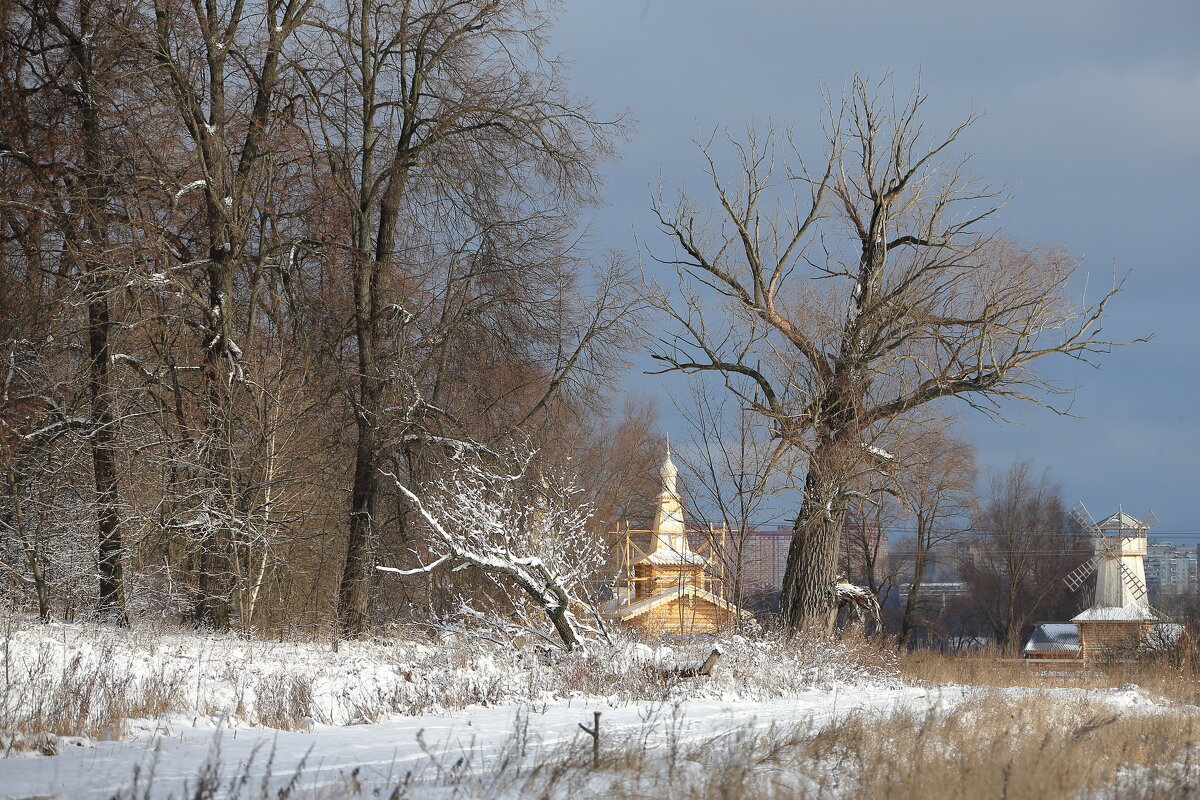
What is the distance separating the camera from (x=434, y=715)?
933cm

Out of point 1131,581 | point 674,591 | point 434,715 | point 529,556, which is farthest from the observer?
point 1131,581

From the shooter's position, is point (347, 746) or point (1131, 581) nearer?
point (347, 746)

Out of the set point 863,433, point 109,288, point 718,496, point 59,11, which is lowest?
point 718,496

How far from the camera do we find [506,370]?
69.9 feet

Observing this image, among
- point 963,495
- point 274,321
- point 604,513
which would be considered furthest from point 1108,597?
point 274,321

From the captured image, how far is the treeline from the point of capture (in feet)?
53.2

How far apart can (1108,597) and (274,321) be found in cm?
4037

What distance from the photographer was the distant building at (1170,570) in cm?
6450

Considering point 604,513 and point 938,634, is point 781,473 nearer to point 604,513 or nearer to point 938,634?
point 604,513

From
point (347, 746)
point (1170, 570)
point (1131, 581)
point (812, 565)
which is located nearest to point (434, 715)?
point (347, 746)

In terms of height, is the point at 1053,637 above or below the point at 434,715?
below

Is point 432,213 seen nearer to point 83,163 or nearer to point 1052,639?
point 83,163

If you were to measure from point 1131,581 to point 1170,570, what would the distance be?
2147 inches

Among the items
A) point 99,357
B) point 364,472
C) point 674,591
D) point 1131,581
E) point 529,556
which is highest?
point 99,357
